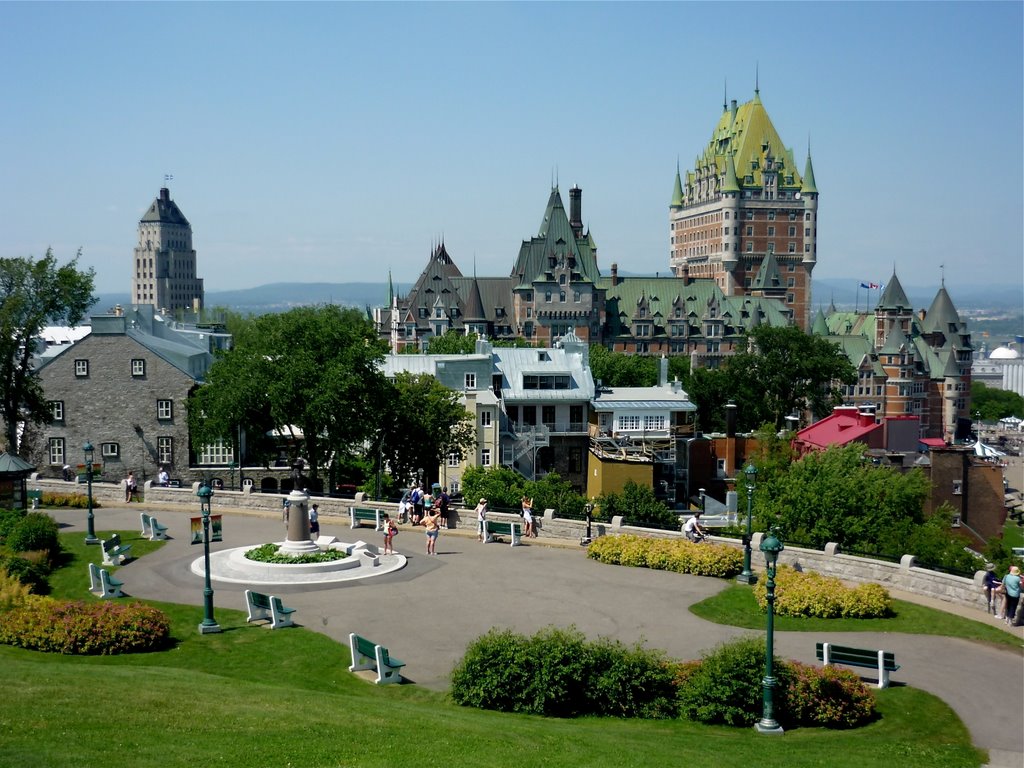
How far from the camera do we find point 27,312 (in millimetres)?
55562

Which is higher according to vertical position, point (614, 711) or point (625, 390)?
point (625, 390)

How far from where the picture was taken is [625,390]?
7406 cm

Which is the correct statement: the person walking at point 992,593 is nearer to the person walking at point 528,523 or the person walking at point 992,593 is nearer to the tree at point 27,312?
the person walking at point 528,523

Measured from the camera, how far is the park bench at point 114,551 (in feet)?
Result: 116

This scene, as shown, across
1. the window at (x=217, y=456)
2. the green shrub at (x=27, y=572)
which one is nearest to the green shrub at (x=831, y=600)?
the green shrub at (x=27, y=572)

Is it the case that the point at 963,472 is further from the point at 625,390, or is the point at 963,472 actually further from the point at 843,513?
the point at 843,513

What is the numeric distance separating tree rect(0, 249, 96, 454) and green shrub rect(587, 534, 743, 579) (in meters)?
32.0

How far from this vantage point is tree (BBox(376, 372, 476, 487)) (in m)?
56.8

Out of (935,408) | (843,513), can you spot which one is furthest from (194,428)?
(935,408)

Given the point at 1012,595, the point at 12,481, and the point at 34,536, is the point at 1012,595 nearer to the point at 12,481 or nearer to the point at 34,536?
the point at 34,536

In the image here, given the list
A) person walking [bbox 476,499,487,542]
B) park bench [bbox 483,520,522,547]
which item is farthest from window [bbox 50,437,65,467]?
park bench [bbox 483,520,522,547]

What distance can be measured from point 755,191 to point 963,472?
116m

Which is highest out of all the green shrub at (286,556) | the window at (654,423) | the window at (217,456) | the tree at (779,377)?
the tree at (779,377)

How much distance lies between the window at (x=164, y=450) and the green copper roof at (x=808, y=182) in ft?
448
